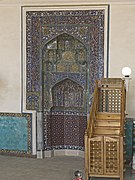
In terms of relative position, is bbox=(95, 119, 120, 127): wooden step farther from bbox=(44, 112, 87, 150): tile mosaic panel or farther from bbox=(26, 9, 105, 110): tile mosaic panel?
bbox=(44, 112, 87, 150): tile mosaic panel

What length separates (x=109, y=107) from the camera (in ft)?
25.8

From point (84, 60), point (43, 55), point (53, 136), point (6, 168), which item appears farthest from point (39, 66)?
point (6, 168)

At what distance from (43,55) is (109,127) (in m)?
2.17

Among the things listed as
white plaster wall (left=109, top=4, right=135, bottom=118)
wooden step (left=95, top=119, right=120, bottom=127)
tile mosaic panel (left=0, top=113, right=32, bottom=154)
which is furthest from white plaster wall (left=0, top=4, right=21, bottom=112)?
wooden step (left=95, top=119, right=120, bottom=127)

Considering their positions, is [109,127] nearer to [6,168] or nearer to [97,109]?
[97,109]

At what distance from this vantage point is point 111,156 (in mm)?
6664

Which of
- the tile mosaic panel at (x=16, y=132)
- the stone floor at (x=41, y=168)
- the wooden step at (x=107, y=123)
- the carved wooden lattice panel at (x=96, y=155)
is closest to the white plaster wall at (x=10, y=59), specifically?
the tile mosaic panel at (x=16, y=132)

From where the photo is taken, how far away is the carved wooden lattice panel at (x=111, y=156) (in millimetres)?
6613

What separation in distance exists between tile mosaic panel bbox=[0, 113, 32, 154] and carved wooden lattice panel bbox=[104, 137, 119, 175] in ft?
7.56

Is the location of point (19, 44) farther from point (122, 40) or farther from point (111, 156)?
point (111, 156)

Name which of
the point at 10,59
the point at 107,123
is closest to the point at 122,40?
the point at 107,123

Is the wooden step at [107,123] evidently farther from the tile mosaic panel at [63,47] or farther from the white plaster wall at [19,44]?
the tile mosaic panel at [63,47]

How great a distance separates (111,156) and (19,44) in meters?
3.02

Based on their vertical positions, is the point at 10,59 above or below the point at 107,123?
above
